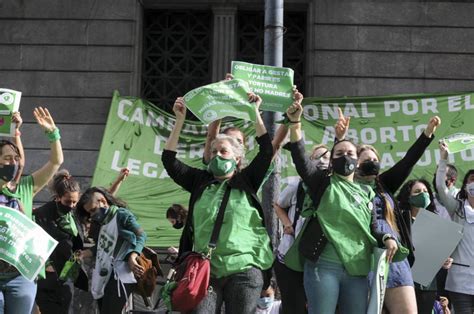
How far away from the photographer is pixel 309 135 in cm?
1419

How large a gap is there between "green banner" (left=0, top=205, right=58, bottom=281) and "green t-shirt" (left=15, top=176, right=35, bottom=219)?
161 millimetres

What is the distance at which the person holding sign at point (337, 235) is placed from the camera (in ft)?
20.9

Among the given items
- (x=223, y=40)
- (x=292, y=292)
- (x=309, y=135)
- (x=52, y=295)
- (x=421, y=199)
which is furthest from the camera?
(x=223, y=40)

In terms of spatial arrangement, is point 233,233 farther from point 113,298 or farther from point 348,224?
point 113,298

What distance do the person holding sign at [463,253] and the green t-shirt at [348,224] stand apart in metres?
2.68

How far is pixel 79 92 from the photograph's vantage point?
15773 millimetres

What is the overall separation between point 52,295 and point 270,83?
3240 mm

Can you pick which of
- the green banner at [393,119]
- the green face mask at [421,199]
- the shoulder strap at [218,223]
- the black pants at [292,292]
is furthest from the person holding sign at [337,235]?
the green banner at [393,119]

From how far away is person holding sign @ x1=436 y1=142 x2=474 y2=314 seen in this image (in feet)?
29.9

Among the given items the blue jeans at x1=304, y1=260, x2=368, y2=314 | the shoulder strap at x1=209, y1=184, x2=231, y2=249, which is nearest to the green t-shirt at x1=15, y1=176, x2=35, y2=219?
the shoulder strap at x1=209, y1=184, x2=231, y2=249

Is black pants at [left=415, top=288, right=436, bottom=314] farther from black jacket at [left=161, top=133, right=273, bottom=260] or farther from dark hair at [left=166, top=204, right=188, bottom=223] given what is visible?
dark hair at [left=166, top=204, right=188, bottom=223]

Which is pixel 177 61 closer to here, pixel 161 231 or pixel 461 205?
pixel 161 231

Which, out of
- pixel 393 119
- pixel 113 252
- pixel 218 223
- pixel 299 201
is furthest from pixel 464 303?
pixel 393 119

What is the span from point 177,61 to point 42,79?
241 cm
